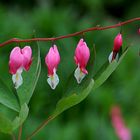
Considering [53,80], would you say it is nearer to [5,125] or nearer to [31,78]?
[31,78]

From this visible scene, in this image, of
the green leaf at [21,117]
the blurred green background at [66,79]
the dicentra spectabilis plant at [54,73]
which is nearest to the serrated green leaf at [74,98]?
the dicentra spectabilis plant at [54,73]

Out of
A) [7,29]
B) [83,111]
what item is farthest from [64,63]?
[7,29]

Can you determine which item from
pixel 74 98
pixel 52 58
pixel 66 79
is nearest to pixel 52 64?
pixel 52 58

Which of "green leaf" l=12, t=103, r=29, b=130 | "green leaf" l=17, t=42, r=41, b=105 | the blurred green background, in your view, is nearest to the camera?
"green leaf" l=12, t=103, r=29, b=130

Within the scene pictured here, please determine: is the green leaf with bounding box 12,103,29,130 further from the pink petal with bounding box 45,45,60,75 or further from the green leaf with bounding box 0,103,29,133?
the pink petal with bounding box 45,45,60,75

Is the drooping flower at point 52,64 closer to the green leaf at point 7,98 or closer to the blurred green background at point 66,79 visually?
the green leaf at point 7,98

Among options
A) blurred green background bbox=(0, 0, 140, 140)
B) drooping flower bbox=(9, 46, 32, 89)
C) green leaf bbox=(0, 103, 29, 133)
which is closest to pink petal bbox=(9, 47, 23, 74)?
drooping flower bbox=(9, 46, 32, 89)

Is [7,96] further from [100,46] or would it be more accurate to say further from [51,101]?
[100,46]
